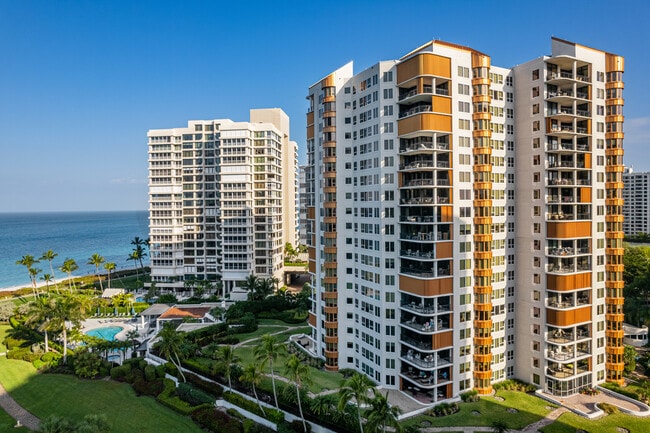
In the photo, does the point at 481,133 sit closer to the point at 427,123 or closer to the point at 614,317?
the point at 427,123

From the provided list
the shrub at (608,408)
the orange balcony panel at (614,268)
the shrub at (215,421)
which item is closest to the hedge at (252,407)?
the shrub at (215,421)

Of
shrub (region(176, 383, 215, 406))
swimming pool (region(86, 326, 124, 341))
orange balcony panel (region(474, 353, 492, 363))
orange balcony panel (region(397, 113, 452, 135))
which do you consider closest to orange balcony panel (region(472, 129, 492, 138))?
orange balcony panel (region(397, 113, 452, 135))

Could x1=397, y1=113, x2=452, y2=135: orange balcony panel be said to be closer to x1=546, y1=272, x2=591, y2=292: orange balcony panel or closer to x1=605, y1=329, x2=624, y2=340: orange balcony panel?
x1=546, y1=272, x2=591, y2=292: orange balcony panel

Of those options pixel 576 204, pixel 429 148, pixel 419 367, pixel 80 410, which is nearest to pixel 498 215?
pixel 576 204

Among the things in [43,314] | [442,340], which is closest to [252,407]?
[442,340]

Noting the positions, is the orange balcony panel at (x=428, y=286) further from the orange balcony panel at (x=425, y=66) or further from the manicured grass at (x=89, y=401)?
the manicured grass at (x=89, y=401)

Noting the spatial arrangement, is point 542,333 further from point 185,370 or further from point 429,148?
point 185,370
